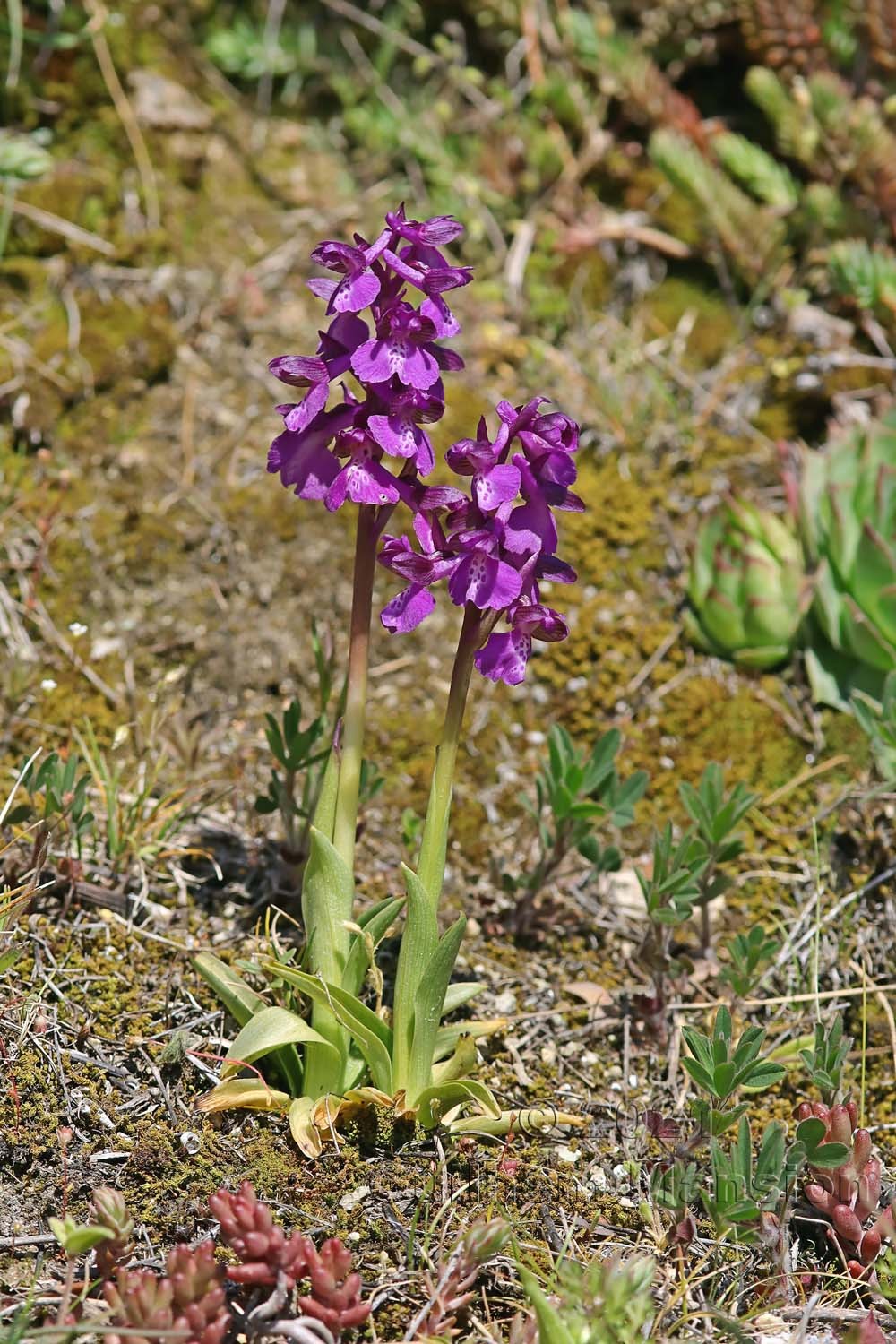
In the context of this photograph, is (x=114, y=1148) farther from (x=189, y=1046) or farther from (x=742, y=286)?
(x=742, y=286)

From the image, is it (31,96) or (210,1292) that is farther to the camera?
(31,96)

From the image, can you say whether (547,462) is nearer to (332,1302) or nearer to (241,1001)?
(241,1001)

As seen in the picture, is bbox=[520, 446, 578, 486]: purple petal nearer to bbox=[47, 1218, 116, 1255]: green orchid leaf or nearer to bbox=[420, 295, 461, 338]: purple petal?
bbox=[420, 295, 461, 338]: purple petal

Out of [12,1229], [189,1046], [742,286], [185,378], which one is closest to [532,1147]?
[189,1046]

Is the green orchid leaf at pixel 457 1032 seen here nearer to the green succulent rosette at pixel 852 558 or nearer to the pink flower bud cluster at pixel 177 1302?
the pink flower bud cluster at pixel 177 1302

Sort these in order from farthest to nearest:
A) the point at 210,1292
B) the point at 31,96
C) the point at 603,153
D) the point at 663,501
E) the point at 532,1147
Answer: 1. the point at 603,153
2. the point at 31,96
3. the point at 663,501
4. the point at 532,1147
5. the point at 210,1292

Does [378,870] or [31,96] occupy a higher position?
[31,96]

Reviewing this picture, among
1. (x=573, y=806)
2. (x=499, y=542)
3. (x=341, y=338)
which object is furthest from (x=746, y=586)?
(x=341, y=338)

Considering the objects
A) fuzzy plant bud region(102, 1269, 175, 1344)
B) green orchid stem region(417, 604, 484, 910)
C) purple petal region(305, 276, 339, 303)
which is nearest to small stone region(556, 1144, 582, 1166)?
green orchid stem region(417, 604, 484, 910)
